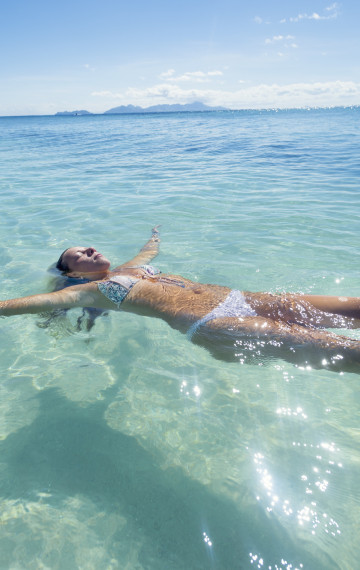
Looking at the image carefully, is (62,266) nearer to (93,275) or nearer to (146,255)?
(93,275)

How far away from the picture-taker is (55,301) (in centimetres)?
394

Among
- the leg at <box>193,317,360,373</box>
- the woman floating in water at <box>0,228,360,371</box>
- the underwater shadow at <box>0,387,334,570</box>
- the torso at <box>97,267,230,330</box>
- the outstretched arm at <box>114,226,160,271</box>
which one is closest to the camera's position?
the underwater shadow at <box>0,387,334,570</box>

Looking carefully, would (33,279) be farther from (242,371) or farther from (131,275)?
(242,371)

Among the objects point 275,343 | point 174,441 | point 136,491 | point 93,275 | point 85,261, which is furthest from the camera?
point 93,275

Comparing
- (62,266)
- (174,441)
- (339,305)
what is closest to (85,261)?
(62,266)

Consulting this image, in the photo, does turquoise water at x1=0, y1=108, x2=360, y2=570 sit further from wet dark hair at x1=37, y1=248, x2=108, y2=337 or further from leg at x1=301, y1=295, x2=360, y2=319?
leg at x1=301, y1=295, x2=360, y2=319

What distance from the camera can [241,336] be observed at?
11.7 feet

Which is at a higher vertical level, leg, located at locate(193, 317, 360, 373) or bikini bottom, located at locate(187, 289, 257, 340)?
bikini bottom, located at locate(187, 289, 257, 340)

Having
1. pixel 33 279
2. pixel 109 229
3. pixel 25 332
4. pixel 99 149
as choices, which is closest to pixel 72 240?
pixel 109 229

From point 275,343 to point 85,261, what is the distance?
2490 mm

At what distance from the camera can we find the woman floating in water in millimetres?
3348

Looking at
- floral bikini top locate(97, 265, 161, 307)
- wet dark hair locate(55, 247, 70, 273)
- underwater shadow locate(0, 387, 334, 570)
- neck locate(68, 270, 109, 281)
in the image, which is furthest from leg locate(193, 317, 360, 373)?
wet dark hair locate(55, 247, 70, 273)

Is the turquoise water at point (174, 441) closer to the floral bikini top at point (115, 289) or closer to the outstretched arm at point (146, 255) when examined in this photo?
the outstretched arm at point (146, 255)

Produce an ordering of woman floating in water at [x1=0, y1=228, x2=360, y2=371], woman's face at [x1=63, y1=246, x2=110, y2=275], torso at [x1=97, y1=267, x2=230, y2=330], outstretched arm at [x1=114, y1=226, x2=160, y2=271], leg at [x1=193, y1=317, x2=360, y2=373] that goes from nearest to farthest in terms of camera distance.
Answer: leg at [x1=193, y1=317, x2=360, y2=373] < woman floating in water at [x1=0, y1=228, x2=360, y2=371] < torso at [x1=97, y1=267, x2=230, y2=330] < woman's face at [x1=63, y1=246, x2=110, y2=275] < outstretched arm at [x1=114, y1=226, x2=160, y2=271]
